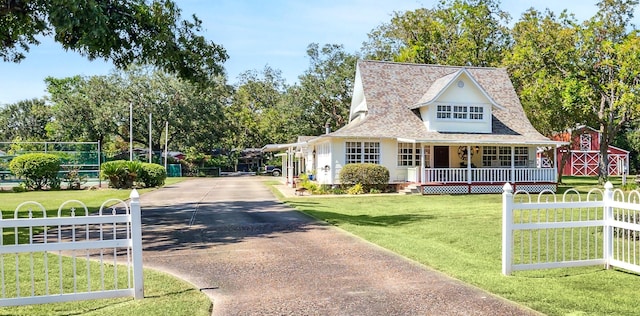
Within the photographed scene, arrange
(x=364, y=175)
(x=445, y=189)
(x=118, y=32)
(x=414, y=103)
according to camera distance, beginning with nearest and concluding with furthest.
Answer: (x=118, y=32) < (x=364, y=175) < (x=445, y=189) < (x=414, y=103)

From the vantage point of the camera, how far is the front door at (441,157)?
2843 cm

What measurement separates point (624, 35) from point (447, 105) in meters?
12.5

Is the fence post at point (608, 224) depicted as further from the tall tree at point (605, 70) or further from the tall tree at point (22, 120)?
the tall tree at point (22, 120)

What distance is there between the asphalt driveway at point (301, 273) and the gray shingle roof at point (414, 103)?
14450 mm

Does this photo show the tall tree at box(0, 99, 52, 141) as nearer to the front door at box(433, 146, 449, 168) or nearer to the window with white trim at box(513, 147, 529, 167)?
the front door at box(433, 146, 449, 168)

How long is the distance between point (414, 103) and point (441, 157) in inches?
139

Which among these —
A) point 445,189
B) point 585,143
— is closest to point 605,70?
point 445,189

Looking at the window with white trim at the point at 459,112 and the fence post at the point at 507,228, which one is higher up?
the window with white trim at the point at 459,112

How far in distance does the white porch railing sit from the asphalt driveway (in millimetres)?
13987

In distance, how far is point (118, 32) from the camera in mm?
14648

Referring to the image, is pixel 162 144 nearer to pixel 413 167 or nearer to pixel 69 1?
pixel 413 167

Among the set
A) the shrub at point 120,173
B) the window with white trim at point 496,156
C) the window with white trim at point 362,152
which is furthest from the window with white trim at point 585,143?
the shrub at point 120,173

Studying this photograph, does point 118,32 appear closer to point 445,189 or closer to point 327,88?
point 445,189

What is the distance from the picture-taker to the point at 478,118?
2803 centimetres
